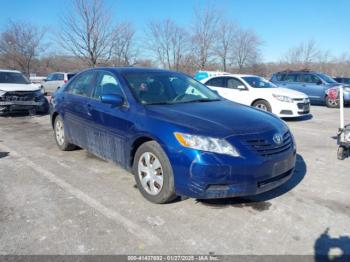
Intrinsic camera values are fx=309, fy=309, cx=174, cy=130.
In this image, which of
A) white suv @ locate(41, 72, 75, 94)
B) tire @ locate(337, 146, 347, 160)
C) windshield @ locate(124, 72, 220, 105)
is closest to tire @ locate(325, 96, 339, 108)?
tire @ locate(337, 146, 347, 160)

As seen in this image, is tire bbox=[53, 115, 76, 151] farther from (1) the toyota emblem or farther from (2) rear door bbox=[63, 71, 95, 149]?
(1) the toyota emblem

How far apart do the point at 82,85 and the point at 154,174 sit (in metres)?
2.41

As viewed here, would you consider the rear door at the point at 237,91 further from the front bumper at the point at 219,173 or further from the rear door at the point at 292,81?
the front bumper at the point at 219,173

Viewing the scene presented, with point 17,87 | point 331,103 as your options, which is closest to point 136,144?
point 17,87

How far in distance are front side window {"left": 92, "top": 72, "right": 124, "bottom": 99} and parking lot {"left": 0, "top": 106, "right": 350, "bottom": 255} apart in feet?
3.93

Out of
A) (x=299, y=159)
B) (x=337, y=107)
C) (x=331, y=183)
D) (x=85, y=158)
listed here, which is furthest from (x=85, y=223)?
(x=337, y=107)

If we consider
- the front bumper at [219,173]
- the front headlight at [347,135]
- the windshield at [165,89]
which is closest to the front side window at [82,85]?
the windshield at [165,89]

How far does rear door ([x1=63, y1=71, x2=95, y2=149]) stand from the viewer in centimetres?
474

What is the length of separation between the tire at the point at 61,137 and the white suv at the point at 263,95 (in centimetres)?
621

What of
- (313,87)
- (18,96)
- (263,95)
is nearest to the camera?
(263,95)

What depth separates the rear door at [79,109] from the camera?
4.74 meters

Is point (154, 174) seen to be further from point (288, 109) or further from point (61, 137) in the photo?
point (288, 109)

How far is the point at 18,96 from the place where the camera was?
400 inches

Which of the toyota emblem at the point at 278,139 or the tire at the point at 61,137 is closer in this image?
the toyota emblem at the point at 278,139
